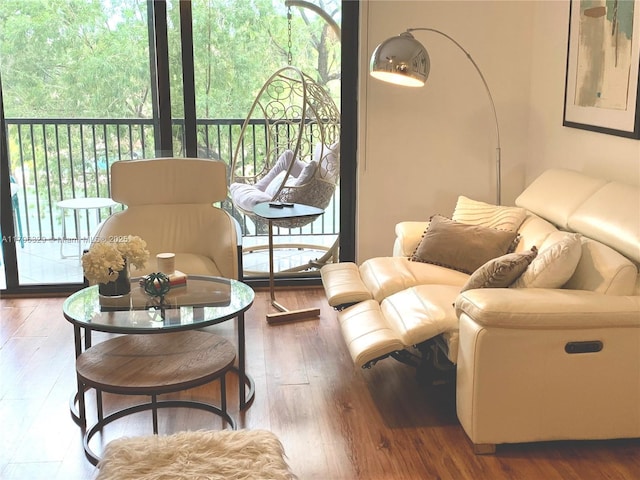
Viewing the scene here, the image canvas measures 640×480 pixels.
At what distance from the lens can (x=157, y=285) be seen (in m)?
3.00

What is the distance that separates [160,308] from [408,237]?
1.59m

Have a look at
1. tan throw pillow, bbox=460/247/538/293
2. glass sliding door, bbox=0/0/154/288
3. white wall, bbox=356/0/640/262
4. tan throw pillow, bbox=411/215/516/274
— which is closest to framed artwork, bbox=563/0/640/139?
white wall, bbox=356/0/640/262

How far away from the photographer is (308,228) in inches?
199

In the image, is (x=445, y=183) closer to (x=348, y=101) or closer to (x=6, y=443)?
(x=348, y=101)

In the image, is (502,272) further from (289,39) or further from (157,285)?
(289,39)

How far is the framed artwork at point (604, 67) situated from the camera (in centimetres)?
337

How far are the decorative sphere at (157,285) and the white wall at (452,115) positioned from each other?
1.96 m

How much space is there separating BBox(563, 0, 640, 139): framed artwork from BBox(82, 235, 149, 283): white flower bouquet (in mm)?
2372

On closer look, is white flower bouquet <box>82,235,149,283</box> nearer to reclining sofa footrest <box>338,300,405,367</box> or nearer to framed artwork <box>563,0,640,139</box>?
reclining sofa footrest <box>338,300,405,367</box>

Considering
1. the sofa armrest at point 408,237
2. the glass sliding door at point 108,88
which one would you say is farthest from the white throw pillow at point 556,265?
the glass sliding door at point 108,88

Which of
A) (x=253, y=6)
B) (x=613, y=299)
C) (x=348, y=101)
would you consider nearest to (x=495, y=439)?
(x=613, y=299)

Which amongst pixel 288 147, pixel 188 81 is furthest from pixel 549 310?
pixel 188 81

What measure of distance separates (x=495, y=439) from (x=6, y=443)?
74.2 inches

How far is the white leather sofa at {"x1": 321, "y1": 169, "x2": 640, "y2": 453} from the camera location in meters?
2.58
